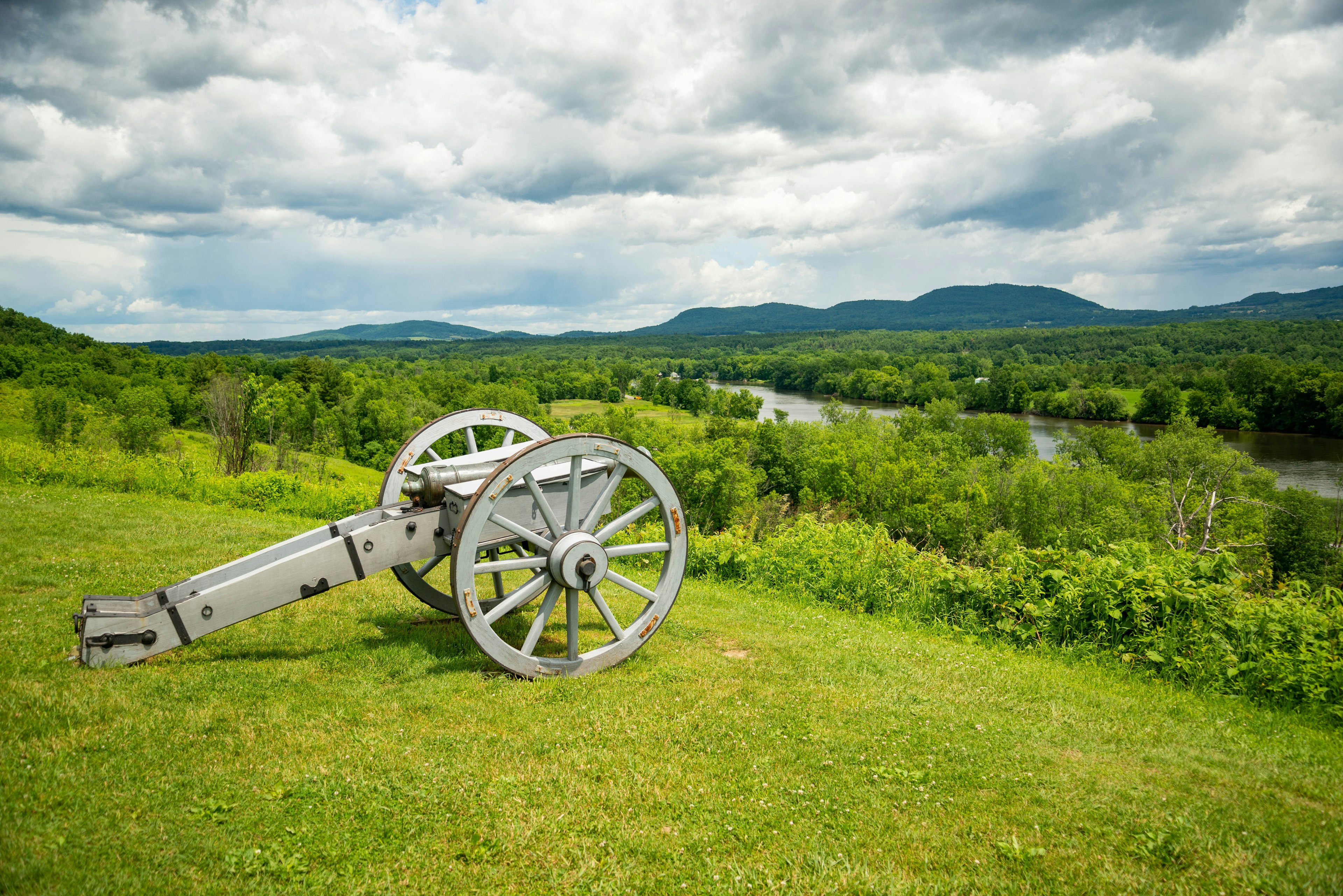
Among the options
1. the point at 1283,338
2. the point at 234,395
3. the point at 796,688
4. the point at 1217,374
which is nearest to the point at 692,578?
the point at 796,688

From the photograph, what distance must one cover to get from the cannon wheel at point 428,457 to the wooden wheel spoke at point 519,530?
1210 millimetres

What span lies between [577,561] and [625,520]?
57cm

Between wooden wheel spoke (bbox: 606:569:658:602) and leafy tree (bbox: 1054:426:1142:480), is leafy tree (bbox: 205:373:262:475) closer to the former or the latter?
wooden wheel spoke (bbox: 606:569:658:602)

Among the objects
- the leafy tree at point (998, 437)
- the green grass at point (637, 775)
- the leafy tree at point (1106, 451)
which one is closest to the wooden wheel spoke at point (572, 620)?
the green grass at point (637, 775)

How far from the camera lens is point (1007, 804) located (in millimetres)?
3785

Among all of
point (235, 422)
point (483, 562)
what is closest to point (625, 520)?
point (483, 562)

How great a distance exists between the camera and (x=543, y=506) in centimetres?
520

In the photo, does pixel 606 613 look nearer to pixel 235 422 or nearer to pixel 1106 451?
pixel 235 422

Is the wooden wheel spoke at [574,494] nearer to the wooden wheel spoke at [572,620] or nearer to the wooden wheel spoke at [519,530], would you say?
the wooden wheel spoke at [519,530]

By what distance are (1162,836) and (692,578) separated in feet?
21.6

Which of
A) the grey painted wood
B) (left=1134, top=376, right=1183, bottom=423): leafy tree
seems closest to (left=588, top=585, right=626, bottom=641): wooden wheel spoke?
the grey painted wood

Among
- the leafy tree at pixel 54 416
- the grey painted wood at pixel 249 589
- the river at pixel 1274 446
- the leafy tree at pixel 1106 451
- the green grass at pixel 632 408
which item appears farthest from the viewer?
the green grass at pixel 632 408

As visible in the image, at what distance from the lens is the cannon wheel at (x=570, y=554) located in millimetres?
4984

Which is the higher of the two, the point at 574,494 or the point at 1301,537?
the point at 574,494
